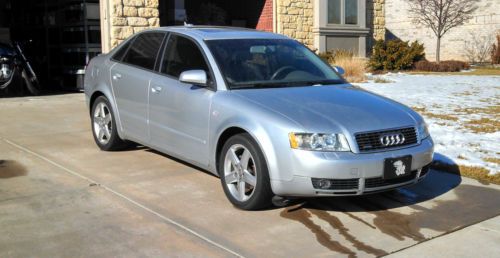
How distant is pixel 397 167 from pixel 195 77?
6.74 feet

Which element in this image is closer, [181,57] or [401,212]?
[401,212]

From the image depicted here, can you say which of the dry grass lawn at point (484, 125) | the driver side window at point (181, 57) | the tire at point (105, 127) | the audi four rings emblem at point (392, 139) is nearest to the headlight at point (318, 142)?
the audi four rings emblem at point (392, 139)

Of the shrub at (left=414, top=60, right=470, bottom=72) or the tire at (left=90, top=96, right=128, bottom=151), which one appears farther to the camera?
the shrub at (left=414, top=60, right=470, bottom=72)

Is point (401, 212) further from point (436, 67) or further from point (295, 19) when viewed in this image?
point (436, 67)

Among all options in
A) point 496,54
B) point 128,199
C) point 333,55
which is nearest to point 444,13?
point 496,54

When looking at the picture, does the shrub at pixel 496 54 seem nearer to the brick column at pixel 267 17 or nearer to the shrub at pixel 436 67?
the shrub at pixel 436 67

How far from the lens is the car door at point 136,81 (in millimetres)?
6441

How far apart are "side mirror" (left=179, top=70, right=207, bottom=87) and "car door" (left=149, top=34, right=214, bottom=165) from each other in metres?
0.14

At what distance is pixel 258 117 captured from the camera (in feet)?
16.1

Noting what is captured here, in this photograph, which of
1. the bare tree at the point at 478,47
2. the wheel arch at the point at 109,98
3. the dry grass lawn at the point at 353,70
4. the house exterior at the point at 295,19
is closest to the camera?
the wheel arch at the point at 109,98

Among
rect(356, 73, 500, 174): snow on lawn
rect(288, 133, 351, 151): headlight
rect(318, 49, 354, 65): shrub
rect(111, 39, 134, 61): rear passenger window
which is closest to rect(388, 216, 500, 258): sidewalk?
rect(288, 133, 351, 151): headlight

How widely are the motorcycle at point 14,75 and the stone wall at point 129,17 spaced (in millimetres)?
2186

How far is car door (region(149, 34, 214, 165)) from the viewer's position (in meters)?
5.56

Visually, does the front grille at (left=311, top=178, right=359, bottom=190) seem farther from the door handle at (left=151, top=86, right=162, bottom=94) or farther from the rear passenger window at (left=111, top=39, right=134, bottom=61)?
the rear passenger window at (left=111, top=39, right=134, bottom=61)
